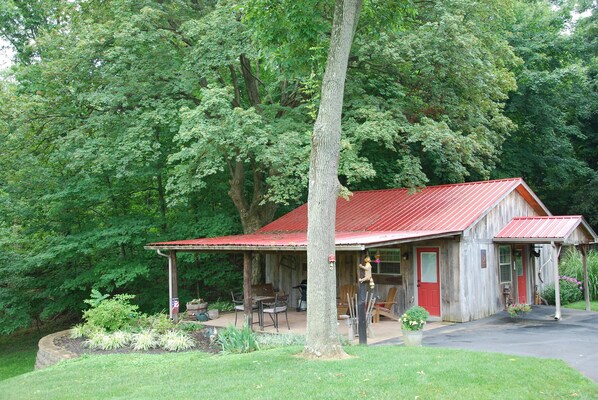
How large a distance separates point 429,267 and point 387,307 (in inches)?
66.0

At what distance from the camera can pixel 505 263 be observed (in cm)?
1700

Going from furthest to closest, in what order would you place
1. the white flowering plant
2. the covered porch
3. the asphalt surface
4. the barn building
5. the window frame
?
the window frame < the covered porch < the barn building < the white flowering plant < the asphalt surface

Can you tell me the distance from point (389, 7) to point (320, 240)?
20.6 feet

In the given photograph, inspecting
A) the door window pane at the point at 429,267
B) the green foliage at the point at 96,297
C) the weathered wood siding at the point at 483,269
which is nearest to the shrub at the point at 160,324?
the green foliage at the point at 96,297

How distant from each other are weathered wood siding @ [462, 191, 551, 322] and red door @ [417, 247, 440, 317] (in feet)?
2.54

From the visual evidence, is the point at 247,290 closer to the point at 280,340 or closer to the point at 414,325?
the point at 280,340

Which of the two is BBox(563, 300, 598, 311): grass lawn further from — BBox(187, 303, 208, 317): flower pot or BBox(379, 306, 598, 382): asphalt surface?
BBox(187, 303, 208, 317): flower pot

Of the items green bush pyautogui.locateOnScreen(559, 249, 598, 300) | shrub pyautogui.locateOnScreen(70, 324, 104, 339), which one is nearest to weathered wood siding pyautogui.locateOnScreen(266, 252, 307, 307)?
shrub pyautogui.locateOnScreen(70, 324, 104, 339)

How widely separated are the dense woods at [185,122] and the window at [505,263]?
2955mm

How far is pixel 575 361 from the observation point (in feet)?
30.6

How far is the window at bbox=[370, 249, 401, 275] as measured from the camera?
16328 mm

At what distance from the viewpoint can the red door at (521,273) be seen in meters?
17.7

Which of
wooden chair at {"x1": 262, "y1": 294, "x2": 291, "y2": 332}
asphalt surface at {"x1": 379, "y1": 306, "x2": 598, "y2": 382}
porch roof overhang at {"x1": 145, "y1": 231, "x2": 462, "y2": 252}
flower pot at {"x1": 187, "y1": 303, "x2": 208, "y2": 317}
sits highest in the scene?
porch roof overhang at {"x1": 145, "y1": 231, "x2": 462, "y2": 252}

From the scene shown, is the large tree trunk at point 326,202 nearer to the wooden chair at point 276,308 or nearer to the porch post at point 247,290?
the wooden chair at point 276,308
